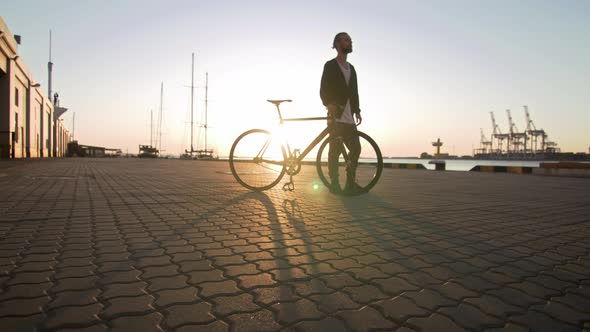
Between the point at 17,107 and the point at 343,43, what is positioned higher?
the point at 17,107

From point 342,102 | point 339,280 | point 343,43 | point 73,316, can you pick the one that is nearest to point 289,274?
point 339,280

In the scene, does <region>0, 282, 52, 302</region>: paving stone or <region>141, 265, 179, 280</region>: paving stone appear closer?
<region>0, 282, 52, 302</region>: paving stone

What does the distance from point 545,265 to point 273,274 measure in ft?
5.72

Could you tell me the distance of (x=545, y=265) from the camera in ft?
7.44

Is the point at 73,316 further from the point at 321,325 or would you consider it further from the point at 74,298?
the point at 321,325

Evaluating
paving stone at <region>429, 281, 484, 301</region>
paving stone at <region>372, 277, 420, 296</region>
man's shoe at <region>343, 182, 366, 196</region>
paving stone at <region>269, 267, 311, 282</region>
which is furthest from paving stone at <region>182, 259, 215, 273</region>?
man's shoe at <region>343, 182, 366, 196</region>

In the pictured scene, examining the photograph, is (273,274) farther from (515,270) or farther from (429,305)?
(515,270)

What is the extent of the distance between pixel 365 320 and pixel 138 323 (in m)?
0.90

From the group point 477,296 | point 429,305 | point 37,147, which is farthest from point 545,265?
point 37,147

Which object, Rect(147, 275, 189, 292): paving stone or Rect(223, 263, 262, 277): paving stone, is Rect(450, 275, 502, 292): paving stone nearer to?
Rect(223, 263, 262, 277): paving stone

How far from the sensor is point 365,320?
145 centimetres

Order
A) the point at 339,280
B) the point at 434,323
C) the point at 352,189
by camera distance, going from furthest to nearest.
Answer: the point at 352,189, the point at 339,280, the point at 434,323

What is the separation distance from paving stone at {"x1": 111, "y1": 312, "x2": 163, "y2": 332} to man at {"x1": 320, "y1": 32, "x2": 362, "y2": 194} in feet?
13.8

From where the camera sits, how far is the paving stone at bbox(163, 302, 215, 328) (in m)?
1.40
